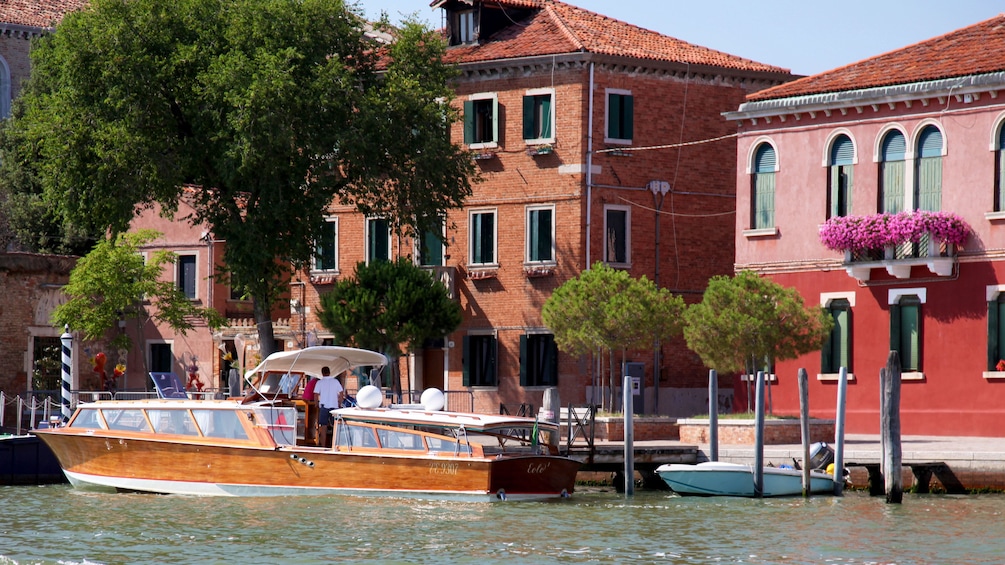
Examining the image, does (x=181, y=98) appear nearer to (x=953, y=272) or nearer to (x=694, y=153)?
(x=694, y=153)

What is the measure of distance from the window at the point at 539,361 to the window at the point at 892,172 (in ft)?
31.0

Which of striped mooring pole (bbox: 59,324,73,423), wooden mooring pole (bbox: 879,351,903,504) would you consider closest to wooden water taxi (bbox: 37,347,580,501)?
striped mooring pole (bbox: 59,324,73,423)

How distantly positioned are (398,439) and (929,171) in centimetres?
1332

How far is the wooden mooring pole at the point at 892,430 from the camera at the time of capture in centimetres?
2658

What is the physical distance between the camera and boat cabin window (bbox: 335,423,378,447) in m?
27.9

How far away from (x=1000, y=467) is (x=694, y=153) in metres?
15.8

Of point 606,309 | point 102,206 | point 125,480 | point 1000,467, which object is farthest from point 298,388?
point 1000,467

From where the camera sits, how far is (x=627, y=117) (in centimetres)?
4062

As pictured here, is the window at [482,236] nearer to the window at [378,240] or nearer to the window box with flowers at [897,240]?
the window at [378,240]

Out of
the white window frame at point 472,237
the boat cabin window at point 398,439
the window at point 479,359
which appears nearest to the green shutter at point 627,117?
the white window frame at point 472,237

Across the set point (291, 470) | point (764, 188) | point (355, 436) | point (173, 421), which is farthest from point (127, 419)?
point (764, 188)

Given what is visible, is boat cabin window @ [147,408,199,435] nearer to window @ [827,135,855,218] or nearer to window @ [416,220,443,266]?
window @ [416,220,443,266]

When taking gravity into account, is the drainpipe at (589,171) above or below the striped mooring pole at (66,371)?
above

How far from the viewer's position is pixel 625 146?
133 ft
